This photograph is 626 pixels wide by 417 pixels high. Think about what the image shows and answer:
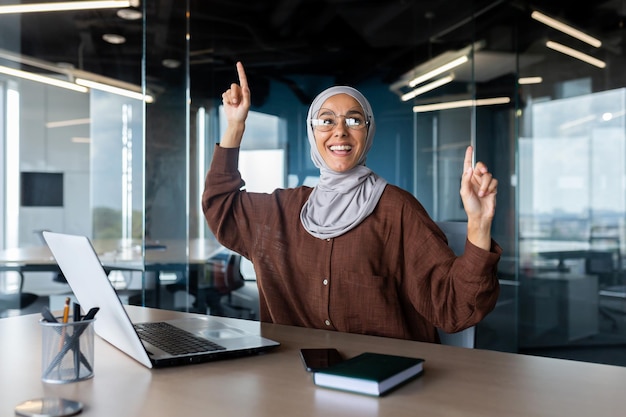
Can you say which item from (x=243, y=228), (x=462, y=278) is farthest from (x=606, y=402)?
(x=243, y=228)

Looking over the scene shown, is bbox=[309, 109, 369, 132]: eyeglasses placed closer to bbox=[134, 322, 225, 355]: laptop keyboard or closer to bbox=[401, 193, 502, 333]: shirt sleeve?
bbox=[401, 193, 502, 333]: shirt sleeve

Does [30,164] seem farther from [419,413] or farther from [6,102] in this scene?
[419,413]

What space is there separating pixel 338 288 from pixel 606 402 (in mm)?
841

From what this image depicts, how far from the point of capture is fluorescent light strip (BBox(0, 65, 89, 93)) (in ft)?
14.1

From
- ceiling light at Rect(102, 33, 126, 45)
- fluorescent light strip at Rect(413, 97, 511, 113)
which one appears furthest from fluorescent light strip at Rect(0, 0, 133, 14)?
fluorescent light strip at Rect(413, 97, 511, 113)

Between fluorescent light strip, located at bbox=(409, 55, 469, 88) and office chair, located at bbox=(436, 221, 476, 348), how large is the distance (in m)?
2.40

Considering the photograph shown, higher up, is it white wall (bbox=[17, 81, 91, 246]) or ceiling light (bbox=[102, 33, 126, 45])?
ceiling light (bbox=[102, 33, 126, 45])

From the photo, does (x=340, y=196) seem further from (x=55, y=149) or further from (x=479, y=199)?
(x=55, y=149)

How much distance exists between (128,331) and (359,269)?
2.41 feet

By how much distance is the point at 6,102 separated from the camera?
434 centimetres

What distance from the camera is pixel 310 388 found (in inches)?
39.9

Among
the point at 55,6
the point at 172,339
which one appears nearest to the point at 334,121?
the point at 172,339

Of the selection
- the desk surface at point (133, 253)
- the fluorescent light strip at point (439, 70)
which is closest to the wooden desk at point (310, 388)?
the desk surface at point (133, 253)

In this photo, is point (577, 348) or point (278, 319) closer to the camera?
point (278, 319)
